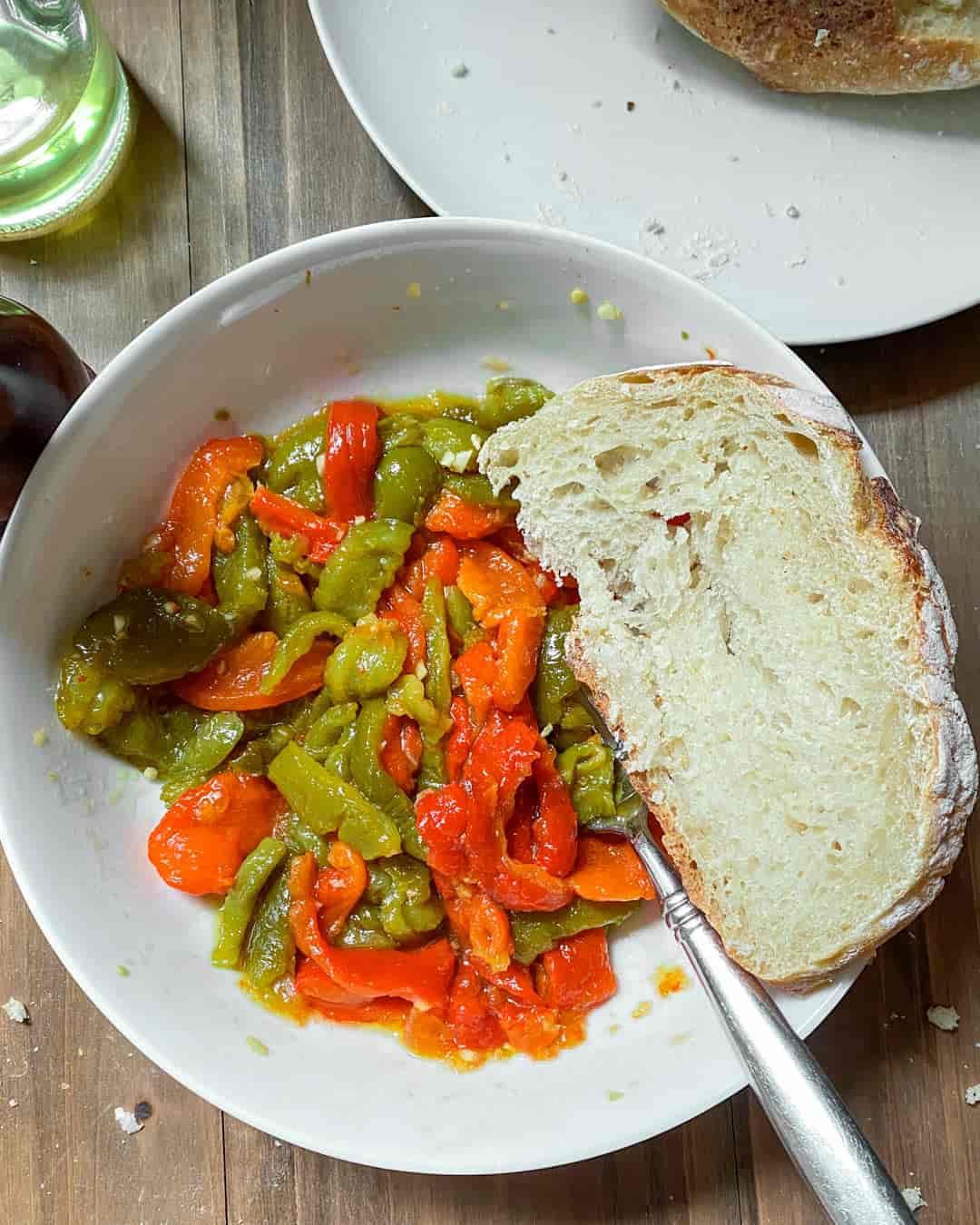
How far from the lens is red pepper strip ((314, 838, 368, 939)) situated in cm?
228

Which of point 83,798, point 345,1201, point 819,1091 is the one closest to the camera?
point 819,1091

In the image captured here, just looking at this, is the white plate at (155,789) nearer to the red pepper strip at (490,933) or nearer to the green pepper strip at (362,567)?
the red pepper strip at (490,933)

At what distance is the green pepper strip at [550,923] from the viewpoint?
230 centimetres

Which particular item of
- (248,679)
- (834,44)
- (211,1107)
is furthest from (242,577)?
(834,44)

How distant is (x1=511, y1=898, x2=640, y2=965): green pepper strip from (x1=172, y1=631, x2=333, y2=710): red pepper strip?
654 mm

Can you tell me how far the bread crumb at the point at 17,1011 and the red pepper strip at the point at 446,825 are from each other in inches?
40.0

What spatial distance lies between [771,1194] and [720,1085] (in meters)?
0.50

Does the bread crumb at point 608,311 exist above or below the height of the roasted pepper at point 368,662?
above

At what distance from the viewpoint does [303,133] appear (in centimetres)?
254

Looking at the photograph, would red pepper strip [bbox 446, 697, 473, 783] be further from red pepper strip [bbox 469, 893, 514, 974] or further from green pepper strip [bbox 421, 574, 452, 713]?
red pepper strip [bbox 469, 893, 514, 974]

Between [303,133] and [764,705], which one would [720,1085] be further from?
[303,133]

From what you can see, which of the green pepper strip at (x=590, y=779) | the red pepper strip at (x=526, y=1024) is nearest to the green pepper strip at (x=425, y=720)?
the green pepper strip at (x=590, y=779)

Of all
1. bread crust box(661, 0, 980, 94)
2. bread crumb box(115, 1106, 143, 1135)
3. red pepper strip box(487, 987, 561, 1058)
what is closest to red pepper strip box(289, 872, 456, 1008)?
red pepper strip box(487, 987, 561, 1058)

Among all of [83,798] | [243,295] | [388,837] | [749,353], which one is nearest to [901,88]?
[749,353]
